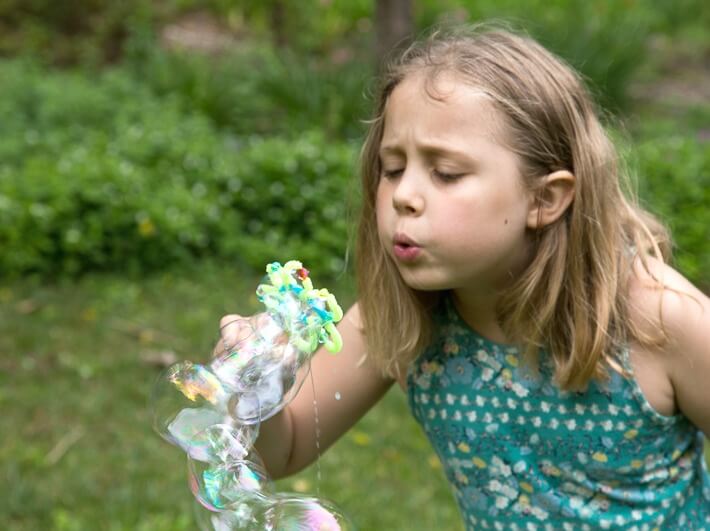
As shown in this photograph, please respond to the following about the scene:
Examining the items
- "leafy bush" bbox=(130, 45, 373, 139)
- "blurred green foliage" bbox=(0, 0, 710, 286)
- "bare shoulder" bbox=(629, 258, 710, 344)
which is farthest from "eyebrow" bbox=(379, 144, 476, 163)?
"leafy bush" bbox=(130, 45, 373, 139)

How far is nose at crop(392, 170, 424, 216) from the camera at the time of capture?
70.0 inches

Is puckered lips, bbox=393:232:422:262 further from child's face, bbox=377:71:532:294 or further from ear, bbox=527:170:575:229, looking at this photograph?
ear, bbox=527:170:575:229

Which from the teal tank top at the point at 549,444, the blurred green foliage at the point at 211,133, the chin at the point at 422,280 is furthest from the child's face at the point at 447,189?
the blurred green foliage at the point at 211,133

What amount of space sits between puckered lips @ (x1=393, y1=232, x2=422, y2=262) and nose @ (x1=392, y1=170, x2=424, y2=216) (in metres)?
0.04

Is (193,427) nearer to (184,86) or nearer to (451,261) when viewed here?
(451,261)

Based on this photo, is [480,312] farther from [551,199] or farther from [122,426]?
[122,426]

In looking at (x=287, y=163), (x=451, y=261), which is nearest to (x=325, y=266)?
(x=287, y=163)

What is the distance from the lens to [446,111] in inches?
71.9

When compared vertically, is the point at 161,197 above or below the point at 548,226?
below

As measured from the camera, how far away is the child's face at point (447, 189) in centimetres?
179

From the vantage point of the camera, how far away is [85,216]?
5.08 meters

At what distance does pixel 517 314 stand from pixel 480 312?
0.36ft

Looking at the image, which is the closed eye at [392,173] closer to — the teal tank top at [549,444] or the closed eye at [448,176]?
the closed eye at [448,176]

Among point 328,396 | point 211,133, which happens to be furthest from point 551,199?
point 211,133
